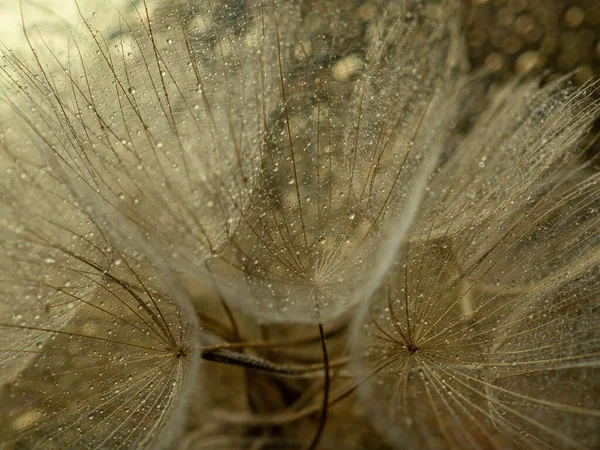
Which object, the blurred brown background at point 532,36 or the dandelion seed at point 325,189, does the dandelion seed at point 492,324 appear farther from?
the blurred brown background at point 532,36

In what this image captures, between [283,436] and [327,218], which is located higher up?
[327,218]

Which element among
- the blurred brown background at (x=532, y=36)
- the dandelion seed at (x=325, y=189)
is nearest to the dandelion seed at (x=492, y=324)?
the dandelion seed at (x=325, y=189)

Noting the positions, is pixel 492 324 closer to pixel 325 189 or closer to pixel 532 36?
pixel 325 189

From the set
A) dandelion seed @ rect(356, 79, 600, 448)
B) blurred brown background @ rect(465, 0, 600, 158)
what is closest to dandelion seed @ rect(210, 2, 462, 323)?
dandelion seed @ rect(356, 79, 600, 448)

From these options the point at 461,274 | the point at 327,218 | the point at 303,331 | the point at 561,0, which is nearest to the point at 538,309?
the point at 461,274

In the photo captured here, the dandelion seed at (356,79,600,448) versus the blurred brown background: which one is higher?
the blurred brown background

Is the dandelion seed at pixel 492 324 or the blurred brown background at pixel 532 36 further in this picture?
the blurred brown background at pixel 532 36

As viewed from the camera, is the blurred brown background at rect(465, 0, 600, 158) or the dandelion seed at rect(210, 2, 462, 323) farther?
the blurred brown background at rect(465, 0, 600, 158)

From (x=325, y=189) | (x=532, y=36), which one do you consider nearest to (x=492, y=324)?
(x=325, y=189)

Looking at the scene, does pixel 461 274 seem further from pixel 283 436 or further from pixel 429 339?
pixel 283 436

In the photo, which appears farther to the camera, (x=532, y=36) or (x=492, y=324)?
(x=532, y=36)

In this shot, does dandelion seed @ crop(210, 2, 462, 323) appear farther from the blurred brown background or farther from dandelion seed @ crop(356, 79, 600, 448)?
the blurred brown background
